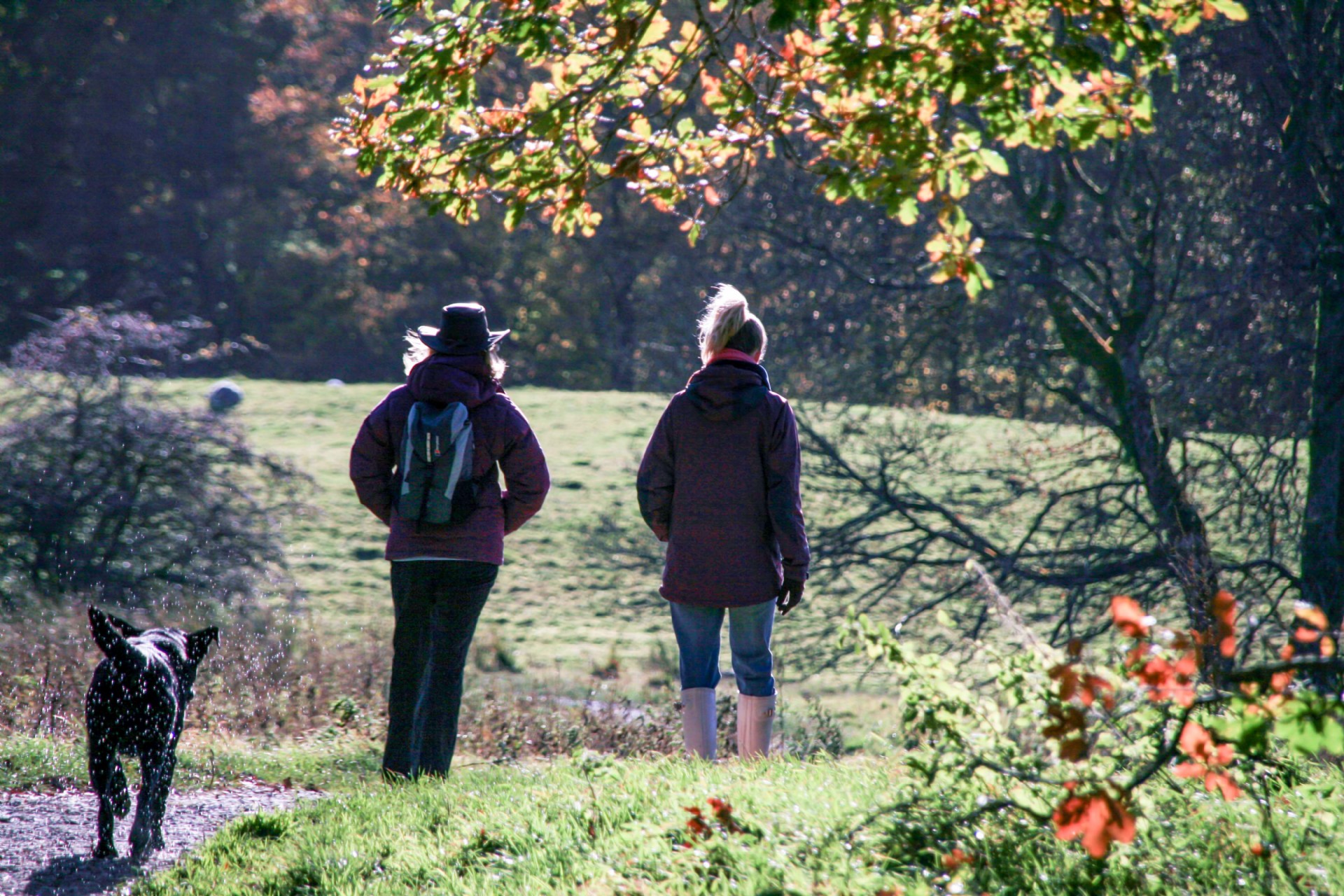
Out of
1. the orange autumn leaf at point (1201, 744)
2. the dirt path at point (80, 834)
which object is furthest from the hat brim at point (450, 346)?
the orange autumn leaf at point (1201, 744)

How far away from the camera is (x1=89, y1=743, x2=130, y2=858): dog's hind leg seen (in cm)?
429

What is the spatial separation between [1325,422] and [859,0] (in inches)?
264

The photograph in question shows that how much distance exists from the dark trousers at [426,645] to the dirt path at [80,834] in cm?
81

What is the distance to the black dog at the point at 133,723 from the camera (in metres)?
4.21

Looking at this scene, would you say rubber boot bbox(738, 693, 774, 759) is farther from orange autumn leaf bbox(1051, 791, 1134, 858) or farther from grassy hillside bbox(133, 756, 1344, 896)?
orange autumn leaf bbox(1051, 791, 1134, 858)

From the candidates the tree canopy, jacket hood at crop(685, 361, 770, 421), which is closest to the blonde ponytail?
jacket hood at crop(685, 361, 770, 421)

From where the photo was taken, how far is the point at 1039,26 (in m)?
4.11

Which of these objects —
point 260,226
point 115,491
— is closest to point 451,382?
point 115,491

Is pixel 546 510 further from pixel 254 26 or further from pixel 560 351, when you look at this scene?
pixel 254 26

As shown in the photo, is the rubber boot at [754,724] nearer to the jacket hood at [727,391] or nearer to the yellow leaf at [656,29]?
the jacket hood at [727,391]

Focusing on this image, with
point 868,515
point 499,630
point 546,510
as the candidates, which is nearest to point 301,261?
point 546,510

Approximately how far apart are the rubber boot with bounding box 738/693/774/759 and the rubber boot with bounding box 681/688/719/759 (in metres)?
0.12

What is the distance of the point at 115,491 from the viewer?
10.7 meters

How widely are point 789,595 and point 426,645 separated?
1502 mm
